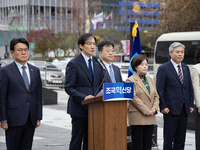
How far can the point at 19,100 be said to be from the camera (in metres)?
4.77

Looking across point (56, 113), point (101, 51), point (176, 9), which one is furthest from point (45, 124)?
point (176, 9)

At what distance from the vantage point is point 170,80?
19.6 ft

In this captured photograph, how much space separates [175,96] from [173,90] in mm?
106

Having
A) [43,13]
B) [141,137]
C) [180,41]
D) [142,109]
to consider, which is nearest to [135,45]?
[142,109]

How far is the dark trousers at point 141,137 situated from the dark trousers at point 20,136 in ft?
5.10

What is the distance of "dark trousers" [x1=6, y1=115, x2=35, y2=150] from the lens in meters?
4.81

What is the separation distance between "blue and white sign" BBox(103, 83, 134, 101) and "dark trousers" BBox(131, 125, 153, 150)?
1.12m

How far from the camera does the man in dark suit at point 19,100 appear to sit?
475 centimetres

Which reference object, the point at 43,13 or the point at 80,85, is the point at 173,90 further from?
the point at 43,13

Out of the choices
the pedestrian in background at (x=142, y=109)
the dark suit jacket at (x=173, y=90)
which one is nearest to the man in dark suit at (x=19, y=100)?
the pedestrian in background at (x=142, y=109)

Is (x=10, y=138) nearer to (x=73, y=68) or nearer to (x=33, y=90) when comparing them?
(x=33, y=90)

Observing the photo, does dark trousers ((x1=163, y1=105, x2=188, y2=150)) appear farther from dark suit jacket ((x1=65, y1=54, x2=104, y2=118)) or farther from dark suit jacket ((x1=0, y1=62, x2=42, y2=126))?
dark suit jacket ((x1=0, y1=62, x2=42, y2=126))

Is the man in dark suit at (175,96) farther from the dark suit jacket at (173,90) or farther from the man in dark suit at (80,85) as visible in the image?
the man in dark suit at (80,85)

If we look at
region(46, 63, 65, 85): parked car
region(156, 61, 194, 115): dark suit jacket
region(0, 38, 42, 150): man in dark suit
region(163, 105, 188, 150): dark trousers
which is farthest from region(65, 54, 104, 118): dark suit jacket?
region(46, 63, 65, 85): parked car
